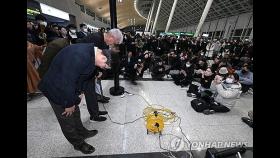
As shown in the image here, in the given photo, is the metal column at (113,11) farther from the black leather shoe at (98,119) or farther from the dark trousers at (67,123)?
the dark trousers at (67,123)

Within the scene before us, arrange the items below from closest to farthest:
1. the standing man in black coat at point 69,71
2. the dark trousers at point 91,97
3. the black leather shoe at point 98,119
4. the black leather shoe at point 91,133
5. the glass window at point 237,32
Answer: the standing man in black coat at point 69,71
the black leather shoe at point 91,133
the dark trousers at point 91,97
the black leather shoe at point 98,119
the glass window at point 237,32

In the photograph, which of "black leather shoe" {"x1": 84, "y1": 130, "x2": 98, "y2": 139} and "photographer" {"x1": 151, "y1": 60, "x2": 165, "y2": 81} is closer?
"black leather shoe" {"x1": 84, "y1": 130, "x2": 98, "y2": 139}

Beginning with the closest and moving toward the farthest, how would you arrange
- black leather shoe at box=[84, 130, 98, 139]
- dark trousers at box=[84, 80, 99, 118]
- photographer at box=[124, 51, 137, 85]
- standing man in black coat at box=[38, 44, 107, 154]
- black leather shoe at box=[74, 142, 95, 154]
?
standing man in black coat at box=[38, 44, 107, 154]
black leather shoe at box=[74, 142, 95, 154]
black leather shoe at box=[84, 130, 98, 139]
dark trousers at box=[84, 80, 99, 118]
photographer at box=[124, 51, 137, 85]

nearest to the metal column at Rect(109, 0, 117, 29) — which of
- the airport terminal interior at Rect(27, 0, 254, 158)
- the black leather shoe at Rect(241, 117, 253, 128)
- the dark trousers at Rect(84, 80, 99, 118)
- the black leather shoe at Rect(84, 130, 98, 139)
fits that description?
the airport terminal interior at Rect(27, 0, 254, 158)

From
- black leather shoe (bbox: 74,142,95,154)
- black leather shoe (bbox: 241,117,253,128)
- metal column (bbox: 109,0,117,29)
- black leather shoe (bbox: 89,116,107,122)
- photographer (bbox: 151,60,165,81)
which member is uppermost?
metal column (bbox: 109,0,117,29)

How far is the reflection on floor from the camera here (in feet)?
7.21

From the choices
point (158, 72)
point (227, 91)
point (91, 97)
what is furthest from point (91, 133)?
point (158, 72)

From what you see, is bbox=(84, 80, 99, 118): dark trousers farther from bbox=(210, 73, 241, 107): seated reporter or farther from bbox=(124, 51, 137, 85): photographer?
bbox=(210, 73, 241, 107): seated reporter

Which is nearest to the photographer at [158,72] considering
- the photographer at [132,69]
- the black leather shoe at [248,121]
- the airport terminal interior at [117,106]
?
the airport terminal interior at [117,106]

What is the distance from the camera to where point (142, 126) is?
2734 millimetres

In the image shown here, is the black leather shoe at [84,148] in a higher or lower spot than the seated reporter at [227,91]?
lower

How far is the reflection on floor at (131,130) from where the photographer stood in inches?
86.5

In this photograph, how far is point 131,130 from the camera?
2.61 m

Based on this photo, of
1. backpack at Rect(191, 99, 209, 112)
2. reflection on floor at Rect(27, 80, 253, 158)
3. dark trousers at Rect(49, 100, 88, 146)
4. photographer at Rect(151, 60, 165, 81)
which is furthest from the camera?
photographer at Rect(151, 60, 165, 81)
